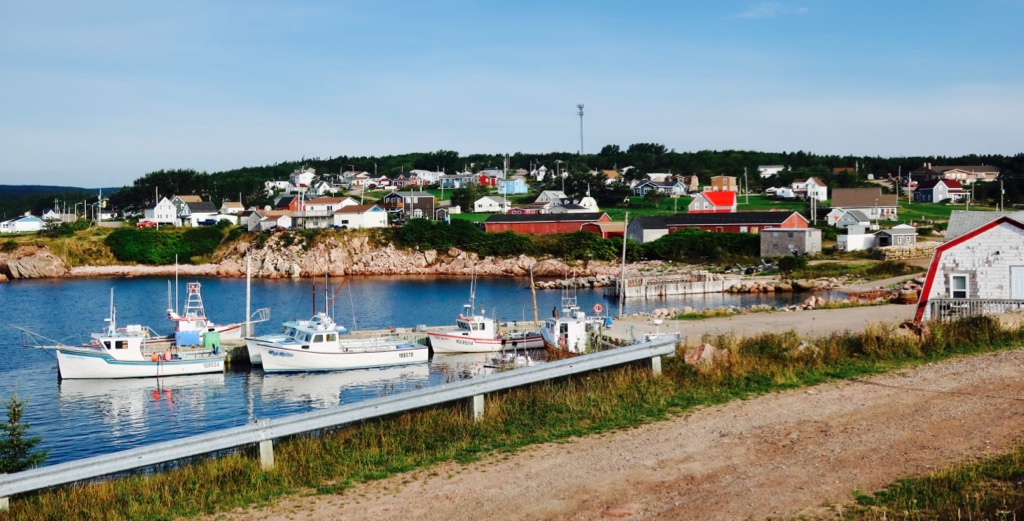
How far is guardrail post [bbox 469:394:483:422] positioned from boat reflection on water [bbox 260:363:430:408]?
1711 cm

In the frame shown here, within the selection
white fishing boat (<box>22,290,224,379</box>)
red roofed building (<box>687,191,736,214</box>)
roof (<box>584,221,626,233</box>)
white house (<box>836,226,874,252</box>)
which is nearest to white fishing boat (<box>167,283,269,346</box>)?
white fishing boat (<box>22,290,224,379</box>)

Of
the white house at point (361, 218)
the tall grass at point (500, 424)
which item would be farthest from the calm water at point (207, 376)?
the white house at point (361, 218)

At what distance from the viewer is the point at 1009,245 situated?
2494 cm

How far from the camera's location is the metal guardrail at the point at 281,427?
11430 mm

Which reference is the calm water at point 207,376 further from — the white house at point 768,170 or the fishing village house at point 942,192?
the white house at point 768,170

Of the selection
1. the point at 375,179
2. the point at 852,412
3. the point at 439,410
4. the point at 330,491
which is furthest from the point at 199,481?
the point at 375,179

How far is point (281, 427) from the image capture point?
12625mm

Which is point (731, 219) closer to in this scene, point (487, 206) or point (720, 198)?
point (720, 198)

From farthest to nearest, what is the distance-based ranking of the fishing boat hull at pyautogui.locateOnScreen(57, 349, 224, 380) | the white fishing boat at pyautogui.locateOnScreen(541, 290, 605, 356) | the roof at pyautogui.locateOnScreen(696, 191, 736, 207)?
the roof at pyautogui.locateOnScreen(696, 191, 736, 207), the fishing boat hull at pyautogui.locateOnScreen(57, 349, 224, 380), the white fishing boat at pyautogui.locateOnScreen(541, 290, 605, 356)

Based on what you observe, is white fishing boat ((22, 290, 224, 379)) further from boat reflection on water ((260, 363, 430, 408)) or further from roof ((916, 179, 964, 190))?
roof ((916, 179, 964, 190))

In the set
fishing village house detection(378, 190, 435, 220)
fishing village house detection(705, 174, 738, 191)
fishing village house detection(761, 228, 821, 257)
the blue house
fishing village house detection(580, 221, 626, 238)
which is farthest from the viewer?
the blue house

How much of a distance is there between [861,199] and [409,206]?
55.3 meters

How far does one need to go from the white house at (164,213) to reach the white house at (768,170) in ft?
306

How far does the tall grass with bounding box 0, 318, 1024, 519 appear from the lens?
11.2 m
